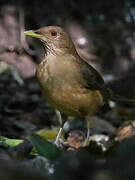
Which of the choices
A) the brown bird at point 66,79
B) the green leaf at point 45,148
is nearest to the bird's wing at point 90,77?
the brown bird at point 66,79

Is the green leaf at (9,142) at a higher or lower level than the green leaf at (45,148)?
lower

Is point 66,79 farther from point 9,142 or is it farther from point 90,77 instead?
point 9,142

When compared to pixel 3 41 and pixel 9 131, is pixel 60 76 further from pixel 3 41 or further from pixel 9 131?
pixel 3 41

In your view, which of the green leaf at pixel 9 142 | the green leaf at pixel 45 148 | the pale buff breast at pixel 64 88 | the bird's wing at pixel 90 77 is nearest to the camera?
the green leaf at pixel 45 148

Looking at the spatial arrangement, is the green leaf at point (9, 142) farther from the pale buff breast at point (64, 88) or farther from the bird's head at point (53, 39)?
the bird's head at point (53, 39)

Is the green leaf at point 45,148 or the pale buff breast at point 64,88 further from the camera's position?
the pale buff breast at point 64,88

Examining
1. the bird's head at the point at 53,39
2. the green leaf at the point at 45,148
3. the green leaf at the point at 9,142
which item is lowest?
the green leaf at the point at 9,142

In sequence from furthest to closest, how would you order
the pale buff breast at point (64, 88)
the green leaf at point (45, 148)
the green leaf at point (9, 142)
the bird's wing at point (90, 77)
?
the bird's wing at point (90, 77)
the pale buff breast at point (64, 88)
the green leaf at point (9, 142)
the green leaf at point (45, 148)

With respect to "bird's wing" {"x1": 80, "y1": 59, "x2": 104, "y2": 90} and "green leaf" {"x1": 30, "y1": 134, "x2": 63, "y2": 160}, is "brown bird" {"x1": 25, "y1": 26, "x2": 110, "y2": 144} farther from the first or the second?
"green leaf" {"x1": 30, "y1": 134, "x2": 63, "y2": 160}
